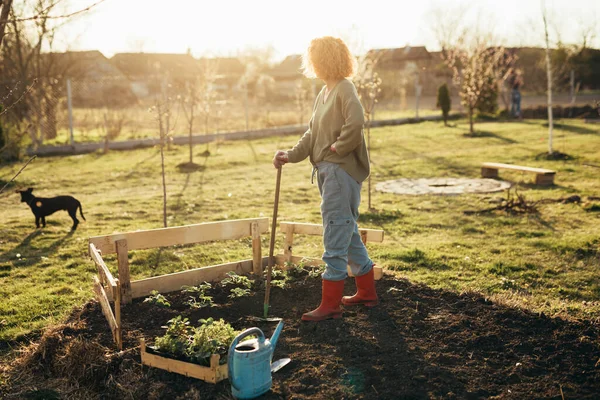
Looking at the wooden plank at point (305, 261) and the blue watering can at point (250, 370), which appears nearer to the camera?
the blue watering can at point (250, 370)

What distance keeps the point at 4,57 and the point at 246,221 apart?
640 inches

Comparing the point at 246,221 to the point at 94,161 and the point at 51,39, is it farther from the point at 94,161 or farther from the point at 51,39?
the point at 51,39

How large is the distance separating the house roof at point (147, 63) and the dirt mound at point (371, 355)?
3902 centimetres

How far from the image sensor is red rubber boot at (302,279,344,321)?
402cm

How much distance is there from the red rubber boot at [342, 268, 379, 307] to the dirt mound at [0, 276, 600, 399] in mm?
89

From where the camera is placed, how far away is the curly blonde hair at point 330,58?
3971 millimetres

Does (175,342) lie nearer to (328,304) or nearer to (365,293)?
(328,304)

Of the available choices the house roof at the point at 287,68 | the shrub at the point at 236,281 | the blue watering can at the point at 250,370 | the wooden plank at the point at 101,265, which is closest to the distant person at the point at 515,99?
the shrub at the point at 236,281

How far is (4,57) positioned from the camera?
704 inches

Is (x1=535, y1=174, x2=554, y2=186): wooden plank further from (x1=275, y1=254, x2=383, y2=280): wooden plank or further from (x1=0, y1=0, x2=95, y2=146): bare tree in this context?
(x1=0, y1=0, x2=95, y2=146): bare tree

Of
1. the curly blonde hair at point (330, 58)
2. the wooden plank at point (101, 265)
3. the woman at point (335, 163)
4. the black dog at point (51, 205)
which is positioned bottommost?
the black dog at point (51, 205)

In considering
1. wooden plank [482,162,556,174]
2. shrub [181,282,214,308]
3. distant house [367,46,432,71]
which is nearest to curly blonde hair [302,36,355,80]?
shrub [181,282,214,308]

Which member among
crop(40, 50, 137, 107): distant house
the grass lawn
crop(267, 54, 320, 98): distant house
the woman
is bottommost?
A: the grass lawn

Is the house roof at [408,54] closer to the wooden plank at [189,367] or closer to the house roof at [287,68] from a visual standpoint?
the house roof at [287,68]
